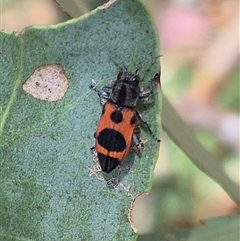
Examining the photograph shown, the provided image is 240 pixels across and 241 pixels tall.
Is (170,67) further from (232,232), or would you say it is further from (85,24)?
(85,24)

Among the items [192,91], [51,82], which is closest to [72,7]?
[51,82]

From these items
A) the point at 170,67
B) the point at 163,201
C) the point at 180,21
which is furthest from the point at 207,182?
the point at 180,21

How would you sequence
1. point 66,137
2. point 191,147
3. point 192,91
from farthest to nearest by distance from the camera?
point 192,91 → point 191,147 → point 66,137

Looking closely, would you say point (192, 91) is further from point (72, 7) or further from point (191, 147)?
point (72, 7)

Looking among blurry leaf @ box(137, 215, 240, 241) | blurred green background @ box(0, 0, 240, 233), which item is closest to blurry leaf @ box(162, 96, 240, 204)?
blurry leaf @ box(137, 215, 240, 241)

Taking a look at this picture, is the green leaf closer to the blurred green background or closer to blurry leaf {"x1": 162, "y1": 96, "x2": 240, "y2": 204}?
blurry leaf {"x1": 162, "y1": 96, "x2": 240, "y2": 204}

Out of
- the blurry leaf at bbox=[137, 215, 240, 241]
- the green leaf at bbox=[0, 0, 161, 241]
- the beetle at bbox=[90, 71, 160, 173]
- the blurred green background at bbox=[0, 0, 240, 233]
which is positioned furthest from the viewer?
the blurred green background at bbox=[0, 0, 240, 233]
